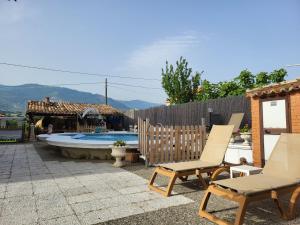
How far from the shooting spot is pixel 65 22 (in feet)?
51.3

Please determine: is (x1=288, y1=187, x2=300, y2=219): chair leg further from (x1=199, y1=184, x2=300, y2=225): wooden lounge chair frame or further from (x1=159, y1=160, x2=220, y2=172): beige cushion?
(x1=159, y1=160, x2=220, y2=172): beige cushion

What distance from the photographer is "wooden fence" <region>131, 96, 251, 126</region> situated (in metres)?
12.9

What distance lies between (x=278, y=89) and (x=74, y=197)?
5.17 meters

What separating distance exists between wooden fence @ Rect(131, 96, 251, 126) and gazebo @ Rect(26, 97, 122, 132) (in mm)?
6648

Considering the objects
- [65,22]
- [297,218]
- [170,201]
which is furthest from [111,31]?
[297,218]

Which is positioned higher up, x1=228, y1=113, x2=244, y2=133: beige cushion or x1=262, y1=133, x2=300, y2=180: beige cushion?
x1=228, y1=113, x2=244, y2=133: beige cushion

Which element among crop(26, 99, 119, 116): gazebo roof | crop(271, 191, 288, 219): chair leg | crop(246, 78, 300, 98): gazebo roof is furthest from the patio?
crop(26, 99, 119, 116): gazebo roof

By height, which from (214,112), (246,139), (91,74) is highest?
(91,74)

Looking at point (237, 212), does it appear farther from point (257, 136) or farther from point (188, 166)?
point (257, 136)

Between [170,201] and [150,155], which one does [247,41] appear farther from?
[170,201]

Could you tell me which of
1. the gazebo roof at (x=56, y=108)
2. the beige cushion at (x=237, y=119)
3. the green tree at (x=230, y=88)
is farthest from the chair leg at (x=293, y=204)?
the gazebo roof at (x=56, y=108)

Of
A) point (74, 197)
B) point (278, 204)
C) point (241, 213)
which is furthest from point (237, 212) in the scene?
point (74, 197)

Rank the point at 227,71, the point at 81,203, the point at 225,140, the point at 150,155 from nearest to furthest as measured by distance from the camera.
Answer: the point at 81,203 → the point at 225,140 → the point at 150,155 → the point at 227,71

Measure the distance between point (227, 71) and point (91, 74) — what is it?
70.7 feet
